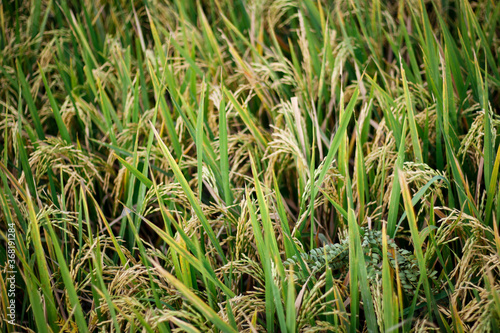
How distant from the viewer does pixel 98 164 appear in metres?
1.39

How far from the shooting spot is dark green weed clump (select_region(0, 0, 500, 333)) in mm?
839

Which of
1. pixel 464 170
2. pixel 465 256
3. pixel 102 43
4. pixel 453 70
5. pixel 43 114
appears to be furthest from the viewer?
pixel 102 43

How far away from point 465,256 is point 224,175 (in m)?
0.63

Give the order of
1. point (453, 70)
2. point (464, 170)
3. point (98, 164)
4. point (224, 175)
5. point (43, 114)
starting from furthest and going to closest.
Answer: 1. point (43, 114)
2. point (98, 164)
3. point (453, 70)
4. point (464, 170)
5. point (224, 175)

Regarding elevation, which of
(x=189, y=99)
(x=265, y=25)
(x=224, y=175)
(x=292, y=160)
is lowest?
(x=292, y=160)

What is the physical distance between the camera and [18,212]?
1062 mm

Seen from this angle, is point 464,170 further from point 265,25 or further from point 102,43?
point 102,43

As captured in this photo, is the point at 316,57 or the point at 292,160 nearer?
the point at 292,160

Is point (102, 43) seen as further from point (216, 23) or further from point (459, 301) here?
point (459, 301)

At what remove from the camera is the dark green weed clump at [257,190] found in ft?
2.75

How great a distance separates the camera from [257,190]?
85cm

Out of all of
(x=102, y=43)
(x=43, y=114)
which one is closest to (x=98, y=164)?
(x=43, y=114)

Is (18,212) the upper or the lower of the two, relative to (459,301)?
upper

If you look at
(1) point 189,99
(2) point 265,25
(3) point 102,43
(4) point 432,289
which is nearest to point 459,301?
(4) point 432,289
